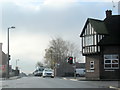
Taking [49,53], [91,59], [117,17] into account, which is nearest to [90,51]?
[91,59]

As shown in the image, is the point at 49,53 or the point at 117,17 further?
the point at 49,53

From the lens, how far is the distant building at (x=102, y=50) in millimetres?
43750

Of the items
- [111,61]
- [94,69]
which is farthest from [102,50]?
[94,69]

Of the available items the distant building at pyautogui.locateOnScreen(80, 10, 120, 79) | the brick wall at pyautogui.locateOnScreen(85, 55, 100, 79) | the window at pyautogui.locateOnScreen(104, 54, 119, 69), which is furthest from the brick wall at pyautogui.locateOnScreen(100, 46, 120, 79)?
the brick wall at pyautogui.locateOnScreen(85, 55, 100, 79)

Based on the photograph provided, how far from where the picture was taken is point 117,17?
4734 centimetres

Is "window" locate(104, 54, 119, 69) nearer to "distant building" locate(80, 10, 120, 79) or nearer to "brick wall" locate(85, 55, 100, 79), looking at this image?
"distant building" locate(80, 10, 120, 79)

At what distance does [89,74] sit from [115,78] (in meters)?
4.59

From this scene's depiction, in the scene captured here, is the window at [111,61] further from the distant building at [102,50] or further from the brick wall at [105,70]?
the brick wall at [105,70]

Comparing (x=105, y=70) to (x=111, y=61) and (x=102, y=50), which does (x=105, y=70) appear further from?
(x=102, y=50)

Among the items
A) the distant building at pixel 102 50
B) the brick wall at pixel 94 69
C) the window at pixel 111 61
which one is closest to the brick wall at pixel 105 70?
the distant building at pixel 102 50

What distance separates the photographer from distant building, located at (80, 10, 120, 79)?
4375 centimetres

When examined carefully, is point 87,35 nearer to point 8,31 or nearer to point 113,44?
point 113,44

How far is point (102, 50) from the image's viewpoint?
44.0 metres

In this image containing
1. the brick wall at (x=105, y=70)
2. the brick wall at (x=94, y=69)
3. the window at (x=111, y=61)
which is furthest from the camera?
the brick wall at (x=94, y=69)
